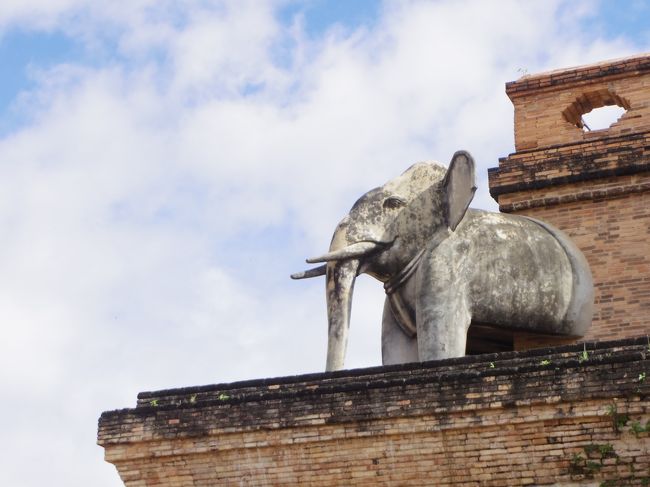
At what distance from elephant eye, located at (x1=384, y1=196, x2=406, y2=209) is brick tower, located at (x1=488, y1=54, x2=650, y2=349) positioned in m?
1.49

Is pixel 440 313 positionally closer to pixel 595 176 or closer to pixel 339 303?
pixel 339 303

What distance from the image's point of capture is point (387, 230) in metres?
13.6

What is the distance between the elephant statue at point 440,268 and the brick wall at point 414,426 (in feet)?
4.73

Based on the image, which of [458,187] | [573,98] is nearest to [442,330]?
[458,187]

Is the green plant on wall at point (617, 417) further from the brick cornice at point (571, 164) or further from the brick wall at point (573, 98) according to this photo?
the brick wall at point (573, 98)

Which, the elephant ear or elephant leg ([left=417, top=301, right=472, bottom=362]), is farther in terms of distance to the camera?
the elephant ear

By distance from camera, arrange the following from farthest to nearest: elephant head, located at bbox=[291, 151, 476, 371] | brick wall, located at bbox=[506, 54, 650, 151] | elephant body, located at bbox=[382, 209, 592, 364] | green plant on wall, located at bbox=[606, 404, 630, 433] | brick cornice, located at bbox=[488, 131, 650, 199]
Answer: brick wall, located at bbox=[506, 54, 650, 151], brick cornice, located at bbox=[488, 131, 650, 199], elephant head, located at bbox=[291, 151, 476, 371], elephant body, located at bbox=[382, 209, 592, 364], green plant on wall, located at bbox=[606, 404, 630, 433]

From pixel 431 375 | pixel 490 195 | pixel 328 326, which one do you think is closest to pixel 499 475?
pixel 431 375

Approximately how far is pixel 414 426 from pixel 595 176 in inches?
168

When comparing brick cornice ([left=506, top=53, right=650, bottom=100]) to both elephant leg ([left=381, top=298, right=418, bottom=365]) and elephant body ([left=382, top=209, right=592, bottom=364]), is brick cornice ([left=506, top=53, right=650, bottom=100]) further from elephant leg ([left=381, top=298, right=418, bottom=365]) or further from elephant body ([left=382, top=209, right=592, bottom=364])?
elephant leg ([left=381, top=298, right=418, bottom=365])

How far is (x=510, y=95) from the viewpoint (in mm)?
15672

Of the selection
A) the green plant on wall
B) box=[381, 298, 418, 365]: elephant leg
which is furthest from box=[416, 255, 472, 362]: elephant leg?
the green plant on wall

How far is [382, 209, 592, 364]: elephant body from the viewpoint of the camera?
13.2 meters

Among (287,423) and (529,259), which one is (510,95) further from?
(287,423)
